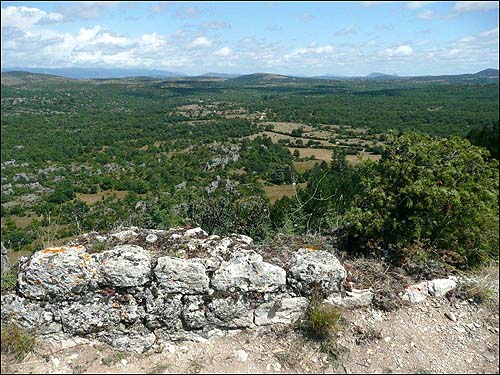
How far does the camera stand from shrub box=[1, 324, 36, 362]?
15.0 ft

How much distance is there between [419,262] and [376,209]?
1.10m

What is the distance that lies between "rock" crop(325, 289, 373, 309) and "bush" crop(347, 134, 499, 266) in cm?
107

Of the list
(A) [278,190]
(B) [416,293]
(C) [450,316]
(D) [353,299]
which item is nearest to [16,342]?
(D) [353,299]

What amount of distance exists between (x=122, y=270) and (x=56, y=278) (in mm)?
875

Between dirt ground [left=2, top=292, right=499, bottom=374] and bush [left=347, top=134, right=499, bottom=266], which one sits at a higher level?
bush [left=347, top=134, right=499, bottom=266]

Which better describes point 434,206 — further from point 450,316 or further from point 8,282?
point 8,282

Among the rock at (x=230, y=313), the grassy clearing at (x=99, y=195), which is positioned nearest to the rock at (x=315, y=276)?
the rock at (x=230, y=313)

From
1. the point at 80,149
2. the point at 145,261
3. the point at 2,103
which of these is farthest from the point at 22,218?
the point at 2,103

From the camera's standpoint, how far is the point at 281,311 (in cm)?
520

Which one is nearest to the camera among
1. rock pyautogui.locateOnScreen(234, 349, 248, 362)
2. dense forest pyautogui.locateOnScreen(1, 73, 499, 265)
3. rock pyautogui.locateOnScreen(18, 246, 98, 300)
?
rock pyautogui.locateOnScreen(234, 349, 248, 362)

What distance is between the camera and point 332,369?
183 inches

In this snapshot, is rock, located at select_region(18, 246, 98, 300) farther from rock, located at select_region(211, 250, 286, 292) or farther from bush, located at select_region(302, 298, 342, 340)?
bush, located at select_region(302, 298, 342, 340)

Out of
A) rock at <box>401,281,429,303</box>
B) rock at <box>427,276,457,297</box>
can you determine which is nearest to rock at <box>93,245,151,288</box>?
rock at <box>401,281,429,303</box>

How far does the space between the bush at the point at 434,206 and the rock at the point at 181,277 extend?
282cm
